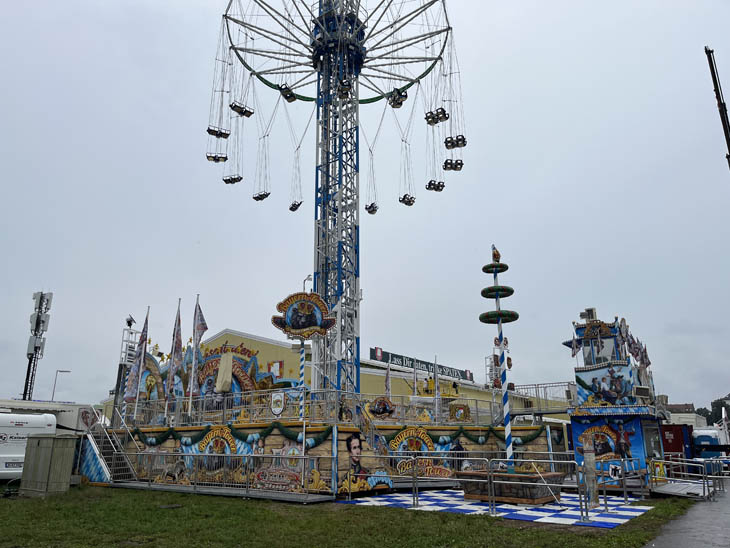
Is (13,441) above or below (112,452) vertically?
above

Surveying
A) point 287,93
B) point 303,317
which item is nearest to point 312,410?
point 303,317

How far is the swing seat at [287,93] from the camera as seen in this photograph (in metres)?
32.4

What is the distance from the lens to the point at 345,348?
91.2 ft

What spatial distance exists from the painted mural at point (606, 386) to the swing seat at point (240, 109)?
2096 centimetres

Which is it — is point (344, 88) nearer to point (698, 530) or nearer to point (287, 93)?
point (287, 93)

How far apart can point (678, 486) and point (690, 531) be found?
801 centimetres

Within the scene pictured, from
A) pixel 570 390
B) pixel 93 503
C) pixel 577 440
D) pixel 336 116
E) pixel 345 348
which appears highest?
pixel 336 116

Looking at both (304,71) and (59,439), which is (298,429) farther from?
(304,71)

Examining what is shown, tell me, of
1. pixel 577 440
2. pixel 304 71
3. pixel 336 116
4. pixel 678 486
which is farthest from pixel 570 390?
pixel 304 71

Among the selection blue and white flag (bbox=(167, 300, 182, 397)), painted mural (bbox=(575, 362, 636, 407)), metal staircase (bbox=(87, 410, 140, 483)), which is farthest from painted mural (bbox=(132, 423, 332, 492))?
painted mural (bbox=(575, 362, 636, 407))

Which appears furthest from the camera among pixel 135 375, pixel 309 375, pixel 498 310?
pixel 309 375

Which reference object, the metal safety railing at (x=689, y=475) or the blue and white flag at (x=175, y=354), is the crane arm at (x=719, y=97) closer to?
the metal safety railing at (x=689, y=475)

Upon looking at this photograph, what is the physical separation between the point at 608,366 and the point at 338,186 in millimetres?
15816

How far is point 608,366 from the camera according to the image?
22094 mm
